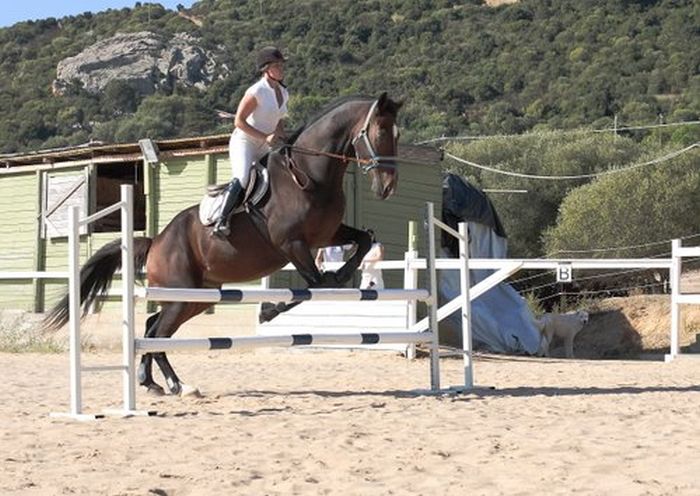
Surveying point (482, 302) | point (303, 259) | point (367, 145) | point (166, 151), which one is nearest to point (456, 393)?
point (303, 259)

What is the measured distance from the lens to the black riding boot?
10.2 metres

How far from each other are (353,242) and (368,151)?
0.79 m

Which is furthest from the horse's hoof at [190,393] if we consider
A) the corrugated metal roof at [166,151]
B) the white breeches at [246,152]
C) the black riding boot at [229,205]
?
the corrugated metal roof at [166,151]

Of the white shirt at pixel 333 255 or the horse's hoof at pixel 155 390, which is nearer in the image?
the horse's hoof at pixel 155 390

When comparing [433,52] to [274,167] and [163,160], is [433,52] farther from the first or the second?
[274,167]

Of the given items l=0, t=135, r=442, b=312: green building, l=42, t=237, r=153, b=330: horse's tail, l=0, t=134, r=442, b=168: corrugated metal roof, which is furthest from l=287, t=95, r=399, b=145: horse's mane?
l=0, t=134, r=442, b=168: corrugated metal roof

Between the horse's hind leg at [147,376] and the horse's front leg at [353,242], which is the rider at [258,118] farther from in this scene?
the horse's hind leg at [147,376]

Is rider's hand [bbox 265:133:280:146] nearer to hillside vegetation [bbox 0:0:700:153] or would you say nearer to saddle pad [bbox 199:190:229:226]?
saddle pad [bbox 199:190:229:226]

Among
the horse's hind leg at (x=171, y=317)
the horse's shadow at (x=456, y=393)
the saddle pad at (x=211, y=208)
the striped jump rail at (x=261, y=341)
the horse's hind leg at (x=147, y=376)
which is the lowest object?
the horse's shadow at (x=456, y=393)

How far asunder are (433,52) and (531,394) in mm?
61732

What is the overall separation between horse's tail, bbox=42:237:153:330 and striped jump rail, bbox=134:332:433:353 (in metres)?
1.75

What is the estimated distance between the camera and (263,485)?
6336mm

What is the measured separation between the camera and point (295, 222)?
1000 cm

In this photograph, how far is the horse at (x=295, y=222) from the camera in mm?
9992
